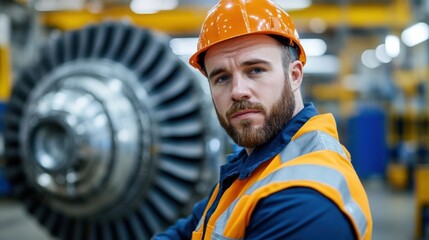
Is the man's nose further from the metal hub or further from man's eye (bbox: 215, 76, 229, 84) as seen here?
the metal hub

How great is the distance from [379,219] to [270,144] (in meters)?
4.48

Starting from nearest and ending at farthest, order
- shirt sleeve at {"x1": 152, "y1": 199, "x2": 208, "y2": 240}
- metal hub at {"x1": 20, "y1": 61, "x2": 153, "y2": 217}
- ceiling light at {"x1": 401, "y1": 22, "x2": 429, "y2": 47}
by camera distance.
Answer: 1. shirt sleeve at {"x1": 152, "y1": 199, "x2": 208, "y2": 240}
2. metal hub at {"x1": 20, "y1": 61, "x2": 153, "y2": 217}
3. ceiling light at {"x1": 401, "y1": 22, "x2": 429, "y2": 47}

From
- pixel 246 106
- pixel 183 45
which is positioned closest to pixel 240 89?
pixel 246 106

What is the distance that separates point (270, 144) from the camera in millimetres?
1160

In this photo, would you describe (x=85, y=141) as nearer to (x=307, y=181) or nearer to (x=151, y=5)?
(x=307, y=181)

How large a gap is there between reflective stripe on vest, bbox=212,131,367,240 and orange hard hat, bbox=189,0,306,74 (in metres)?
0.29

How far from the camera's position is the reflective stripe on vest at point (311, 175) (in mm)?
953

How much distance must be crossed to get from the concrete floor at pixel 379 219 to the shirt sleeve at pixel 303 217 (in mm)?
3656

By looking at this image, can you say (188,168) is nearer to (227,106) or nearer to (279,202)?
(227,106)

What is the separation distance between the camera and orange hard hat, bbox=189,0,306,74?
121cm

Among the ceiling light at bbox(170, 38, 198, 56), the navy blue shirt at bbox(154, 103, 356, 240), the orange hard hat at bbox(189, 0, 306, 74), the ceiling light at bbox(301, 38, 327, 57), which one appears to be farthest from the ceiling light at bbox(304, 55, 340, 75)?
the navy blue shirt at bbox(154, 103, 356, 240)

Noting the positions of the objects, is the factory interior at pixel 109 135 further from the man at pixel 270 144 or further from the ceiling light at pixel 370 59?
the ceiling light at pixel 370 59

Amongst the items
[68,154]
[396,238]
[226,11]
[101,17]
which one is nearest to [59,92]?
[68,154]

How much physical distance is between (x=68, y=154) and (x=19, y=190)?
0.79 metres
